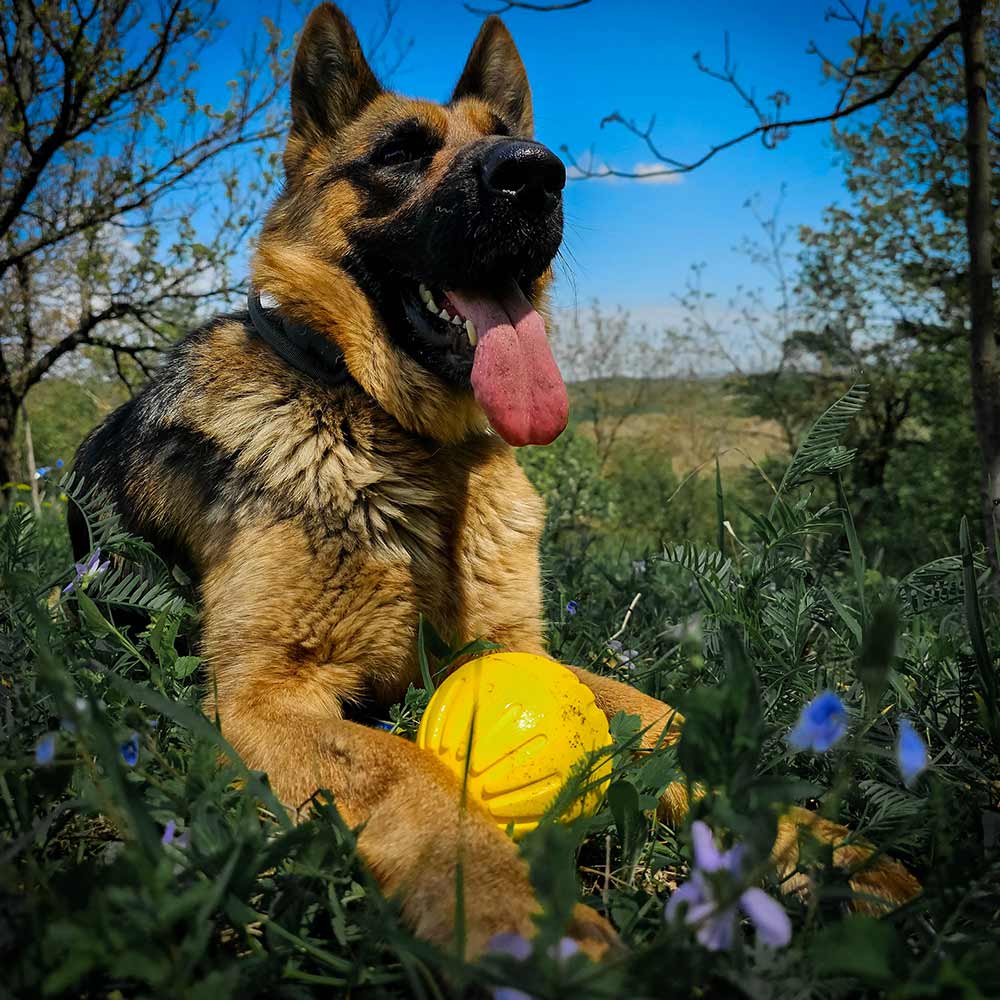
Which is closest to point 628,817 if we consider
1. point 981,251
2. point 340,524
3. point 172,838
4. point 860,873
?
point 860,873

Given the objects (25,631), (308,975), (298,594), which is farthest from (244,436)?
(308,975)

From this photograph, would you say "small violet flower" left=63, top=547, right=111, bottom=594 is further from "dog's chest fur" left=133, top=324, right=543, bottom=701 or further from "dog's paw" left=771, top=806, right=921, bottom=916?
"dog's paw" left=771, top=806, right=921, bottom=916

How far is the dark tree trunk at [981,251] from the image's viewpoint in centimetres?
317

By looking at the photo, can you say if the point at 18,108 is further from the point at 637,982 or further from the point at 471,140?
the point at 637,982

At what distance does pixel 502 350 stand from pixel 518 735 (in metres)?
1.51

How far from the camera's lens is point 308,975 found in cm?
114

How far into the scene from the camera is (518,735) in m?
1.76

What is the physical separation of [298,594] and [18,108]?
5807 mm

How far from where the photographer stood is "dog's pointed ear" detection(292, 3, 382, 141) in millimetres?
3311

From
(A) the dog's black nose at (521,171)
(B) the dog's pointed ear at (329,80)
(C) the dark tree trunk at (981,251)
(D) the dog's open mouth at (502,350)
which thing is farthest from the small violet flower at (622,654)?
(B) the dog's pointed ear at (329,80)

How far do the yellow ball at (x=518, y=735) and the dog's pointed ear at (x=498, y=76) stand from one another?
312 centimetres

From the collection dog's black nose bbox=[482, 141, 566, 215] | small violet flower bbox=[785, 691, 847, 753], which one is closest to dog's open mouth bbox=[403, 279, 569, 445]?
dog's black nose bbox=[482, 141, 566, 215]

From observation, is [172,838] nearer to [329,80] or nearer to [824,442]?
[824,442]

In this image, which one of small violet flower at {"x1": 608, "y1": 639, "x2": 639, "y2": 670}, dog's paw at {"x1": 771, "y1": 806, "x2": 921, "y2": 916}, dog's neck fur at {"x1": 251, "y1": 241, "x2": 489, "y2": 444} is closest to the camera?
dog's paw at {"x1": 771, "y1": 806, "x2": 921, "y2": 916}
